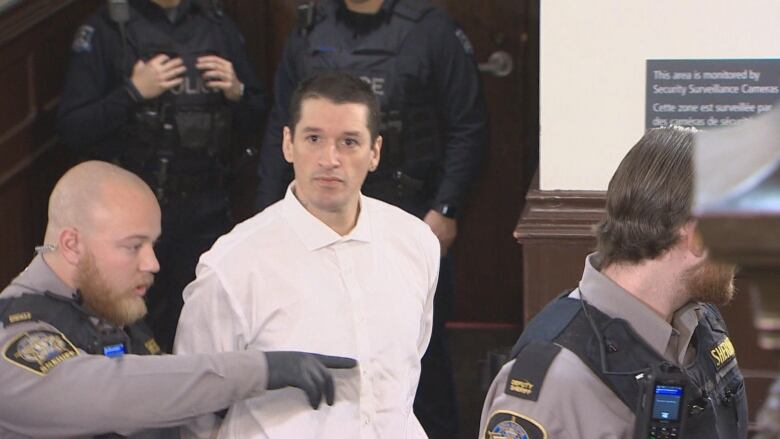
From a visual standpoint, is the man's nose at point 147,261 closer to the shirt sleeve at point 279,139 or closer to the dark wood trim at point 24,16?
the shirt sleeve at point 279,139

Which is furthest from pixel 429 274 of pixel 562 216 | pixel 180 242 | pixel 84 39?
pixel 84 39

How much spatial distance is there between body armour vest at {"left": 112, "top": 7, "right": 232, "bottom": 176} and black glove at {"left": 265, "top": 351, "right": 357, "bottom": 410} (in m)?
2.01

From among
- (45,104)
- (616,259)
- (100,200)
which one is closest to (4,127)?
(45,104)

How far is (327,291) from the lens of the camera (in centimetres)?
283

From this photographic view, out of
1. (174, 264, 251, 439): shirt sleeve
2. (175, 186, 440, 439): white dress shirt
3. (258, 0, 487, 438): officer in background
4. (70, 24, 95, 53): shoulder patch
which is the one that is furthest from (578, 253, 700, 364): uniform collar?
(70, 24, 95, 53): shoulder patch

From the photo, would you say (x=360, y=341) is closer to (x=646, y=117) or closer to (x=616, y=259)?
(x=616, y=259)

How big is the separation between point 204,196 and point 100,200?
6.19 ft

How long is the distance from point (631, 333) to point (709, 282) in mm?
176

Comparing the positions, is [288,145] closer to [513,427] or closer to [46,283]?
[46,283]

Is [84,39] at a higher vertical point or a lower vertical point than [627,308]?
higher

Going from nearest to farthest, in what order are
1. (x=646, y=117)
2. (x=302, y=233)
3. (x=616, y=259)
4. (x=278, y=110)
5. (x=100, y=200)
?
(x=616, y=259), (x=100, y=200), (x=302, y=233), (x=646, y=117), (x=278, y=110)

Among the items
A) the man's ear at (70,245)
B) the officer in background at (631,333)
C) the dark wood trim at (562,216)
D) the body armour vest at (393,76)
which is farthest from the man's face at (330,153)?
the body armour vest at (393,76)

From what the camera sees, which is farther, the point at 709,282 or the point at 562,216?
the point at 562,216

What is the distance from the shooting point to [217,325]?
2.73 meters
